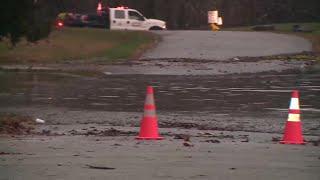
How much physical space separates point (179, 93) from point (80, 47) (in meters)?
18.9

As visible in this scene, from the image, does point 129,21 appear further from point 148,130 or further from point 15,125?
point 148,130

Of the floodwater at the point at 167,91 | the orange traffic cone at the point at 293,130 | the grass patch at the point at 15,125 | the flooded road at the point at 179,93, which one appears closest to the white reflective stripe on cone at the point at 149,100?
the orange traffic cone at the point at 293,130

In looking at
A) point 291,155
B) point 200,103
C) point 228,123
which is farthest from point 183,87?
point 291,155

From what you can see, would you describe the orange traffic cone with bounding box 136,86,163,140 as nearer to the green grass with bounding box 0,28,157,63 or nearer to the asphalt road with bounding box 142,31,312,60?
the green grass with bounding box 0,28,157,63

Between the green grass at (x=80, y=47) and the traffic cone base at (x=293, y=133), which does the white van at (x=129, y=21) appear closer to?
the green grass at (x=80, y=47)

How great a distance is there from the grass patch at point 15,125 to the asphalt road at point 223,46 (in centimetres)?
2186

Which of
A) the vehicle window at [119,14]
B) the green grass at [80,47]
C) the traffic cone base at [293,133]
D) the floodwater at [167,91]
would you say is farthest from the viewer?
the vehicle window at [119,14]

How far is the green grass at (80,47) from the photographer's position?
121 feet

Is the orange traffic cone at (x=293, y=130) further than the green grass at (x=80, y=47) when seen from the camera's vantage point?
No

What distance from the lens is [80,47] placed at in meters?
39.8

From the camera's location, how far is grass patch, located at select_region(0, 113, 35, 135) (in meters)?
13.4

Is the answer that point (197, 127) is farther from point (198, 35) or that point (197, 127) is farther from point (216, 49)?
point (198, 35)

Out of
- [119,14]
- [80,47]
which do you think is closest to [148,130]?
[80,47]

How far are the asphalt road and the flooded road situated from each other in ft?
26.8
